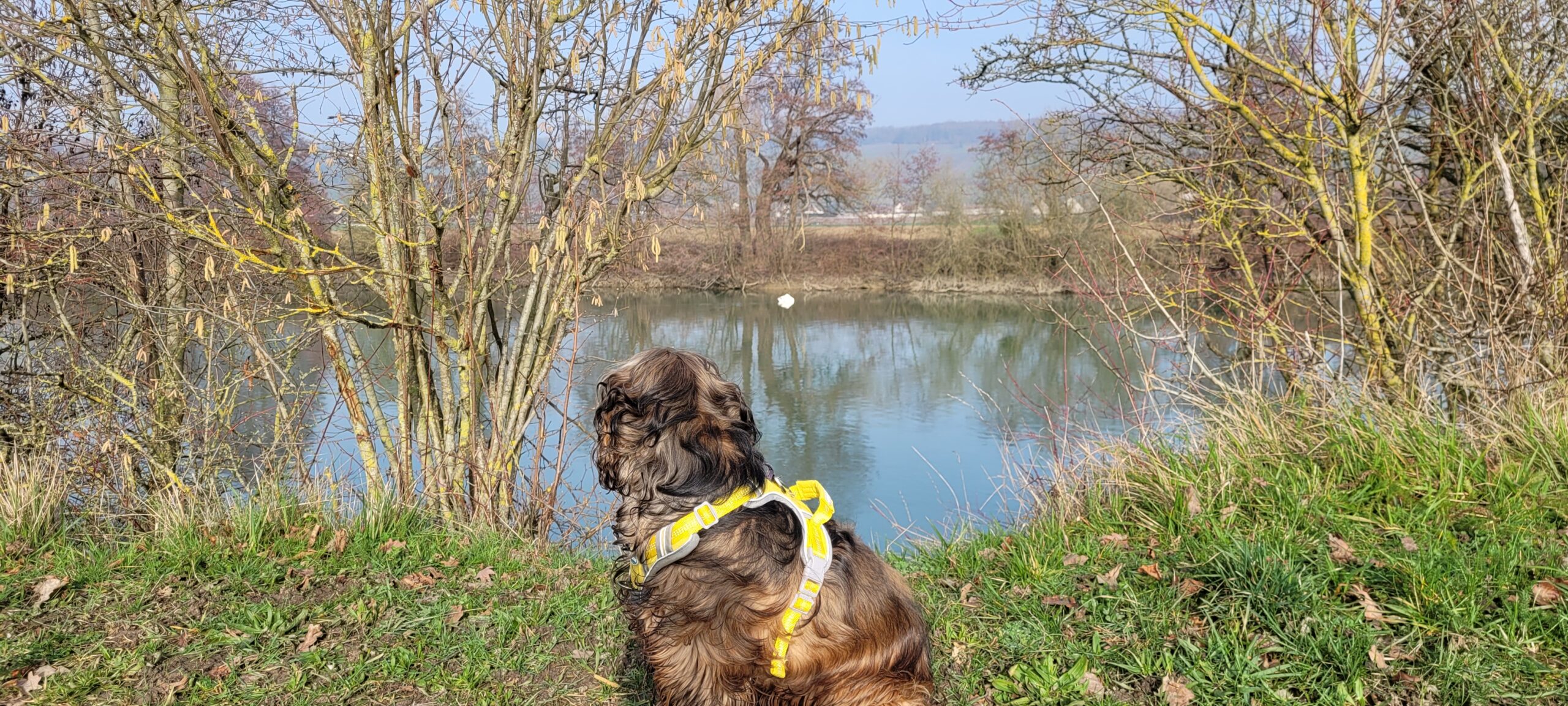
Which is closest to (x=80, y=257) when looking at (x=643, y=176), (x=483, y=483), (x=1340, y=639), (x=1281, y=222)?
Result: (x=483, y=483)

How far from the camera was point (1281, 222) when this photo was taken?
723 centimetres

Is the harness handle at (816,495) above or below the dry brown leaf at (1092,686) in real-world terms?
above

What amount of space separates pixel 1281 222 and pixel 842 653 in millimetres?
6257

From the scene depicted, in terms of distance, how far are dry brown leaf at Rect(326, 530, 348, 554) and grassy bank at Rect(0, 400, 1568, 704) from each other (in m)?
0.02

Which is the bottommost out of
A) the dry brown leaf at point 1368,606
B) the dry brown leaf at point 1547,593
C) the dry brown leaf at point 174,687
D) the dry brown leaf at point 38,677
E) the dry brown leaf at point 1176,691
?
the dry brown leaf at point 1176,691

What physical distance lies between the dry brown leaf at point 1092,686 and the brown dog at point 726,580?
929 mm

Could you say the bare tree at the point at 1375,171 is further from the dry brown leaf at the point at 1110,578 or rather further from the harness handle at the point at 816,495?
the harness handle at the point at 816,495

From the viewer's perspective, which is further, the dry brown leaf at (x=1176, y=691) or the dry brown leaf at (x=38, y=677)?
the dry brown leaf at (x=38, y=677)

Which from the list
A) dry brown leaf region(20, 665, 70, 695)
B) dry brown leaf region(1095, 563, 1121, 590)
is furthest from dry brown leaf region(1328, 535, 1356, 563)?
dry brown leaf region(20, 665, 70, 695)

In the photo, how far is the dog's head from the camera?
2.52 meters

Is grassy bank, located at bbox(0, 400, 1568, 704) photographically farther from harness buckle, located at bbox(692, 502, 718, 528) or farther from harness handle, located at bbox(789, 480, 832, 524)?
harness buckle, located at bbox(692, 502, 718, 528)

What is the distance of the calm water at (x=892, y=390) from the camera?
688cm

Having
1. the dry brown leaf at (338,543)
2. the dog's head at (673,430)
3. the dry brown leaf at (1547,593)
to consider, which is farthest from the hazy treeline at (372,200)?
the dry brown leaf at (1547,593)

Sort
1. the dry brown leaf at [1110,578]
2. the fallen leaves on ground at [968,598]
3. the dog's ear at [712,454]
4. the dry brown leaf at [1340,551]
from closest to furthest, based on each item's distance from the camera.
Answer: the dog's ear at [712,454] → the dry brown leaf at [1340,551] → the dry brown leaf at [1110,578] → the fallen leaves on ground at [968,598]
